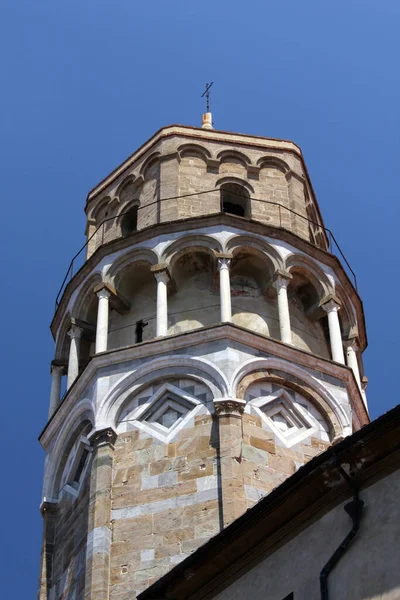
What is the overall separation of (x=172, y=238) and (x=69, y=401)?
12.1 ft

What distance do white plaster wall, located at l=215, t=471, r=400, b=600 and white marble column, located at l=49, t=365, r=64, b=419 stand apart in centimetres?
1146

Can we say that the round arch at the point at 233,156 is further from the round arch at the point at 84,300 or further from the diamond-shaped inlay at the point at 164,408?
the diamond-shaped inlay at the point at 164,408

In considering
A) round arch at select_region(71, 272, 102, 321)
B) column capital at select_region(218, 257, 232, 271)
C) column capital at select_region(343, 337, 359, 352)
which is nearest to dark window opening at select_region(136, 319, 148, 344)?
round arch at select_region(71, 272, 102, 321)

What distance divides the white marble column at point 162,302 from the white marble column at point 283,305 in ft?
6.60

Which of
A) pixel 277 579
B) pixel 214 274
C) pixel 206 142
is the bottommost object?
pixel 277 579

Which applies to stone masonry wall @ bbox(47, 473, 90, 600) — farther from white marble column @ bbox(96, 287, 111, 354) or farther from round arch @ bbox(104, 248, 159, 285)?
round arch @ bbox(104, 248, 159, 285)

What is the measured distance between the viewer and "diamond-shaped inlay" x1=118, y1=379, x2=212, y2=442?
73.8 feet

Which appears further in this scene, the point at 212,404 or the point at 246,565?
the point at 212,404

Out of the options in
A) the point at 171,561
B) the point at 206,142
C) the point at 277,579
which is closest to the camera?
the point at 277,579

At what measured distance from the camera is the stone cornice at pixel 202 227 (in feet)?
84.7

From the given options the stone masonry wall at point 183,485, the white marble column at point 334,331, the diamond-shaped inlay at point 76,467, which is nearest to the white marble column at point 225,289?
the white marble column at point 334,331
